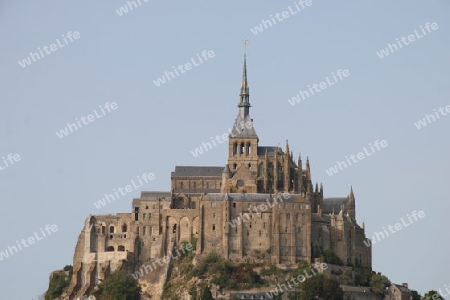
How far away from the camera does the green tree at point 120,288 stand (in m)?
150

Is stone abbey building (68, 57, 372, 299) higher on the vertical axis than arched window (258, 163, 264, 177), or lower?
lower

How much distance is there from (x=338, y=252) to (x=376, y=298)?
6492 millimetres

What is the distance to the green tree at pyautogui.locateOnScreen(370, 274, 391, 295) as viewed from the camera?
6019 inches

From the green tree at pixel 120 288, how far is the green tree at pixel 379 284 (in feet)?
84.1

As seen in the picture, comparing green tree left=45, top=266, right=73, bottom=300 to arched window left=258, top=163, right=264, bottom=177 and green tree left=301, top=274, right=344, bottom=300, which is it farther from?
green tree left=301, top=274, right=344, bottom=300

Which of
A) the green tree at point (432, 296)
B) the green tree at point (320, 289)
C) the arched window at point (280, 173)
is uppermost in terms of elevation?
the arched window at point (280, 173)

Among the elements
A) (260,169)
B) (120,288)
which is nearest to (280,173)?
(260,169)

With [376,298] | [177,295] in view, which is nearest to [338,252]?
[376,298]

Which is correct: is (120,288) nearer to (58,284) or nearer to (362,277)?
(58,284)

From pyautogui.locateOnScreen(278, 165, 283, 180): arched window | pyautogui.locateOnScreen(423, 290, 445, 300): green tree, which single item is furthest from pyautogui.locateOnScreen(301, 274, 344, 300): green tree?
pyautogui.locateOnScreen(423, 290, 445, 300): green tree

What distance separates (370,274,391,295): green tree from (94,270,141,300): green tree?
25623mm

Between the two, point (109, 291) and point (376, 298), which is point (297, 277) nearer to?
point (376, 298)

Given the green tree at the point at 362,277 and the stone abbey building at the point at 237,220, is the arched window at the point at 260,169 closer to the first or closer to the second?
the stone abbey building at the point at 237,220

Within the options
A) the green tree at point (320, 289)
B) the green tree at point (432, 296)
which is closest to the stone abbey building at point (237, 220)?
the green tree at point (320, 289)
